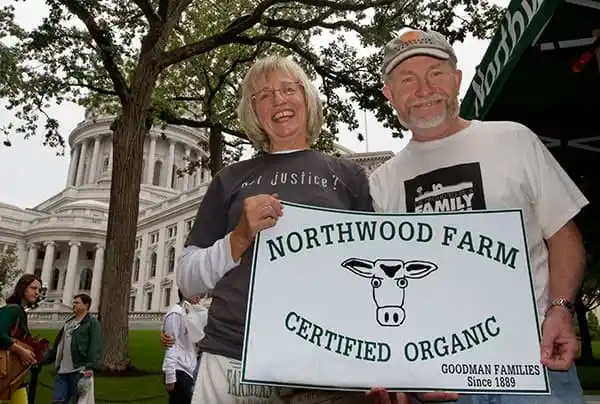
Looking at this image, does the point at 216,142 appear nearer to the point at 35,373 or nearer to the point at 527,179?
the point at 35,373

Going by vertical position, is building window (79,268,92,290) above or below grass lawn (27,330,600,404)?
above

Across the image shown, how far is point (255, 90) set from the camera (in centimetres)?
222

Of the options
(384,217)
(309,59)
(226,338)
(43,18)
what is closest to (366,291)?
(384,217)

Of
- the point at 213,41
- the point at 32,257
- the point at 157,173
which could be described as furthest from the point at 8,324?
the point at 157,173

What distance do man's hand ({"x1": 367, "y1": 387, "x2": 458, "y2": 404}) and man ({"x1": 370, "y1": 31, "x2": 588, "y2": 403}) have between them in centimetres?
23

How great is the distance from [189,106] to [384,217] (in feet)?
73.2

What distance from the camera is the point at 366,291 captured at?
5.51 ft

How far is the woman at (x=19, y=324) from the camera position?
6.34m

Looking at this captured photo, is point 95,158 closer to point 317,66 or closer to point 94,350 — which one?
point 317,66

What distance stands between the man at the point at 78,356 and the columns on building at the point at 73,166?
319 ft

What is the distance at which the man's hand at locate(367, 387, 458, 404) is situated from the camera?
5.19 ft

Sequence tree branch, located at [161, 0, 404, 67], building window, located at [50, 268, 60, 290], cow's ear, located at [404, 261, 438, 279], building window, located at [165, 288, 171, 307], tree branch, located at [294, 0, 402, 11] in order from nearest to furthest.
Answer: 1. cow's ear, located at [404, 261, 438, 279]
2. tree branch, located at [294, 0, 402, 11]
3. tree branch, located at [161, 0, 404, 67]
4. building window, located at [165, 288, 171, 307]
5. building window, located at [50, 268, 60, 290]

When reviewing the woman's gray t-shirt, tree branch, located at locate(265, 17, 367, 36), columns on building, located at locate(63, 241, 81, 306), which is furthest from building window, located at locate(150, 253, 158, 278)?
the woman's gray t-shirt

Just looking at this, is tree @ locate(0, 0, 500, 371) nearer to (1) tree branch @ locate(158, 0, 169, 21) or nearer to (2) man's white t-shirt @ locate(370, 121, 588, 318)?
(1) tree branch @ locate(158, 0, 169, 21)
